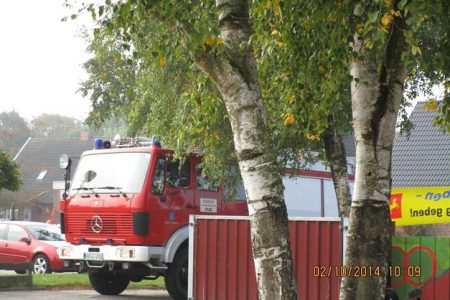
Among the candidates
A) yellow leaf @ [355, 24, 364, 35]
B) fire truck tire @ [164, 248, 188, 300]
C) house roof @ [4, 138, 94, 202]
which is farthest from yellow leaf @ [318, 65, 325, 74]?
house roof @ [4, 138, 94, 202]

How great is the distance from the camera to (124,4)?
28.1 feet

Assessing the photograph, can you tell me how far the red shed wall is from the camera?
1239 cm

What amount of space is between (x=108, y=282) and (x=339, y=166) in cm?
498

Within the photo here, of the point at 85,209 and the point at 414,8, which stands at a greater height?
the point at 414,8

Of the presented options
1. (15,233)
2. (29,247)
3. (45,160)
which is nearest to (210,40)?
(29,247)

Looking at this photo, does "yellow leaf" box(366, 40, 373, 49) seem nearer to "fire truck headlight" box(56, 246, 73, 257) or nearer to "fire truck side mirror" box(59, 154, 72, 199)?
"fire truck headlight" box(56, 246, 73, 257)

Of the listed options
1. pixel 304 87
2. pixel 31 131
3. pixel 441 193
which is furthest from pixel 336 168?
pixel 31 131

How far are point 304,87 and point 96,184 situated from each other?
712 centimetres

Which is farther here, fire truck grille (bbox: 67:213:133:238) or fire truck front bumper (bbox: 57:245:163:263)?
fire truck grille (bbox: 67:213:133:238)

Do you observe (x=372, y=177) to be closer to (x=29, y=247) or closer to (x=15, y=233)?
(x=29, y=247)

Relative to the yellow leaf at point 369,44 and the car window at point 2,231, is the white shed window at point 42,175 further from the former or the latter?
the yellow leaf at point 369,44

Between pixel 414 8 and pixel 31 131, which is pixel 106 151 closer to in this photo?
pixel 414 8

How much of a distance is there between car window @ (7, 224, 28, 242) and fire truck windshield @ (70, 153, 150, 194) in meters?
8.53

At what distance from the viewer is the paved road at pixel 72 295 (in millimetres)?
16672
